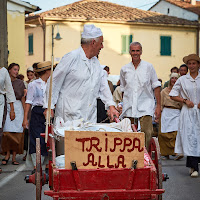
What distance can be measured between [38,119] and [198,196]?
128 inches

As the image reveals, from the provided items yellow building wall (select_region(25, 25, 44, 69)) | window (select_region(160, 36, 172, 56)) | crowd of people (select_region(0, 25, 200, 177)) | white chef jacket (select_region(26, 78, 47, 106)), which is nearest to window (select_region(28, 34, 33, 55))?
yellow building wall (select_region(25, 25, 44, 69))

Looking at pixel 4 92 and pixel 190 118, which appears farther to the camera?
pixel 4 92

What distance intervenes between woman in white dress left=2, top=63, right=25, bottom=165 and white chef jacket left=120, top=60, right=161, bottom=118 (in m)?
3.13

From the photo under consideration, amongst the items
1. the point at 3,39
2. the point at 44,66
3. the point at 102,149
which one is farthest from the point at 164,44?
the point at 102,149

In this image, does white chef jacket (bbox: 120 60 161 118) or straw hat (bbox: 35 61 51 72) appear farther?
straw hat (bbox: 35 61 51 72)

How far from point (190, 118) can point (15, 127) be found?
12.8ft

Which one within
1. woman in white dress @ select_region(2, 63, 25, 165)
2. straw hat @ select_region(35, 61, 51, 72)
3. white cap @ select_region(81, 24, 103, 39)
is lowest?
woman in white dress @ select_region(2, 63, 25, 165)

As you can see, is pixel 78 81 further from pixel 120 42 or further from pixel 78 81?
pixel 120 42

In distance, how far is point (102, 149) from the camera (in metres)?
4.78

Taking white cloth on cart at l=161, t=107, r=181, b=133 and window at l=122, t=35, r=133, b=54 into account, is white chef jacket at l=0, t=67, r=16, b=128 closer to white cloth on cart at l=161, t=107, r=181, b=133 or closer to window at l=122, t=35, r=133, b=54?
white cloth on cart at l=161, t=107, r=181, b=133

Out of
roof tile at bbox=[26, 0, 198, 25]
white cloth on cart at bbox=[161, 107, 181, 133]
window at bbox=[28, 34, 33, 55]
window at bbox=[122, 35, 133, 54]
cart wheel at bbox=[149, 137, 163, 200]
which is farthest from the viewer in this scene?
window at bbox=[28, 34, 33, 55]

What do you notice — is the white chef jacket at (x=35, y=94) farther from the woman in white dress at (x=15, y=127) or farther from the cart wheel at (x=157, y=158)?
the cart wheel at (x=157, y=158)

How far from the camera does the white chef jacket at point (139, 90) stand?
8742 mm

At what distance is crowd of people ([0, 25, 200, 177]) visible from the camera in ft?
21.4
